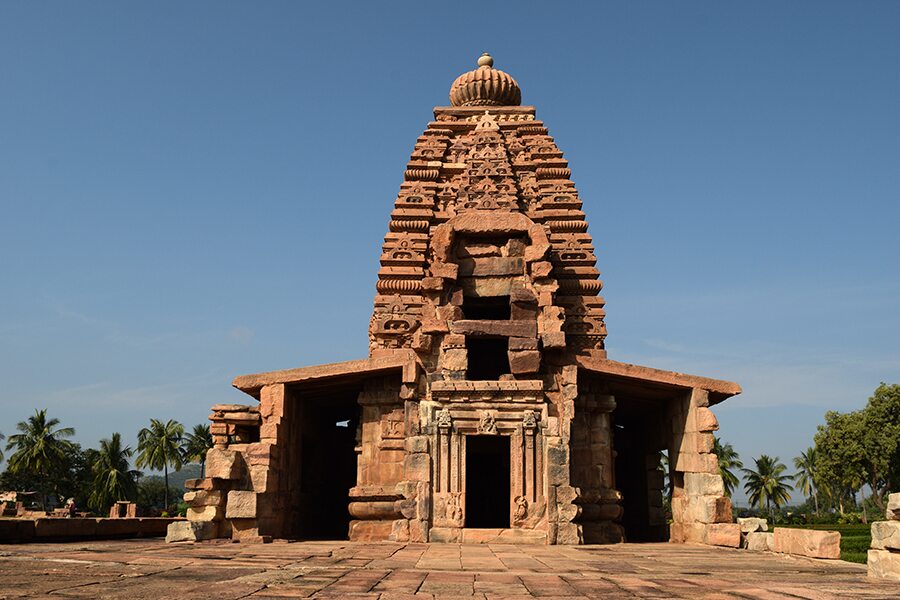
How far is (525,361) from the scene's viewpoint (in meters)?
15.4

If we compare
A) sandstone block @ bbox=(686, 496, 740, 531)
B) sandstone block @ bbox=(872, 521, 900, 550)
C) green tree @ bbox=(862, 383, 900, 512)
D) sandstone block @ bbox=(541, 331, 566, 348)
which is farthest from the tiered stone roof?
green tree @ bbox=(862, 383, 900, 512)

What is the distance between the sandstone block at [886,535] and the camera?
26.8 ft

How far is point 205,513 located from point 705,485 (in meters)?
9.67

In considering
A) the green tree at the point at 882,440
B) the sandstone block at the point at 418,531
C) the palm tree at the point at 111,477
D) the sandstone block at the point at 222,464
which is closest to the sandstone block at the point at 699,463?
the sandstone block at the point at 418,531

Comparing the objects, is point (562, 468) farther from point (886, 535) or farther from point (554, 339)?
point (886, 535)

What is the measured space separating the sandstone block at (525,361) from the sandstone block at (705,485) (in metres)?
4.00

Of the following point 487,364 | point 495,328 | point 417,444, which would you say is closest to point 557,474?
point 417,444

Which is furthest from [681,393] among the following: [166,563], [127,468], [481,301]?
[127,468]

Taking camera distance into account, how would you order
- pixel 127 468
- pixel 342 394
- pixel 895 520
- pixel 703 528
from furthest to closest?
pixel 127 468
pixel 342 394
pixel 703 528
pixel 895 520

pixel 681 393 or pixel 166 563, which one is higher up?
pixel 681 393

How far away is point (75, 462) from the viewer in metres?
50.6

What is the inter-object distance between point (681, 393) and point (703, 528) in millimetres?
2910

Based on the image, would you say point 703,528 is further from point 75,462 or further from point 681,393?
point 75,462

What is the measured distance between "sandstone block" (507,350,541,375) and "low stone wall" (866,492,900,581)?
7.53 metres
